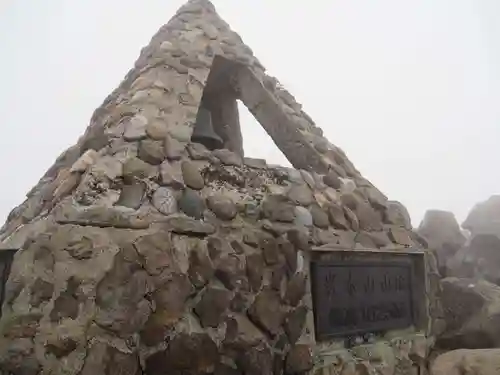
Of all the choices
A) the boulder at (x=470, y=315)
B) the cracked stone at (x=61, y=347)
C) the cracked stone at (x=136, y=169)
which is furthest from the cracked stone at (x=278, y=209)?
the boulder at (x=470, y=315)

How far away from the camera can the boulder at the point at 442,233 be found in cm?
994

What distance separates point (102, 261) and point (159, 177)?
23.9 inches

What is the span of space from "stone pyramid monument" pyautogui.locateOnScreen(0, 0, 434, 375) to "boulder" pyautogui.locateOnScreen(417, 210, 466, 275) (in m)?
6.53

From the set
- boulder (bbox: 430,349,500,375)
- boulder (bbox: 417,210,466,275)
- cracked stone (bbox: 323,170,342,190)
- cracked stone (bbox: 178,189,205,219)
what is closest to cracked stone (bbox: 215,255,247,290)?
cracked stone (bbox: 178,189,205,219)

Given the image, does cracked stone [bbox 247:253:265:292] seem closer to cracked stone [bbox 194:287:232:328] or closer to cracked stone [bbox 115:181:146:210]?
cracked stone [bbox 194:287:232:328]

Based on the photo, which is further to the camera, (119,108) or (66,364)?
(119,108)

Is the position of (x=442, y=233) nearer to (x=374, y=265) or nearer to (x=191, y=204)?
(x=374, y=265)

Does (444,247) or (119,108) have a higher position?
(119,108)

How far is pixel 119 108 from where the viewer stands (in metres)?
3.29

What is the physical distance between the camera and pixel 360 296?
3.39 metres

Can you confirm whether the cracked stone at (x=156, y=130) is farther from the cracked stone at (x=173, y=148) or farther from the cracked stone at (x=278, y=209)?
the cracked stone at (x=278, y=209)

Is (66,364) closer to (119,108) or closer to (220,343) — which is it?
(220,343)

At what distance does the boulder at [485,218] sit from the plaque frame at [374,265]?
22.2ft

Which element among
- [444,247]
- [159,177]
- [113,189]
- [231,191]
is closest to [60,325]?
[113,189]
